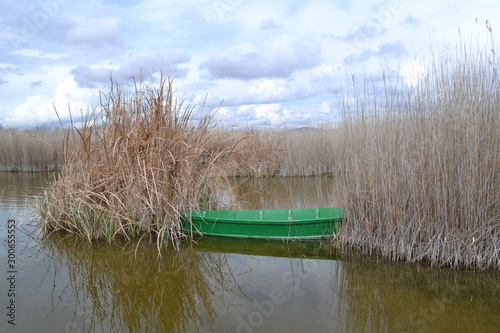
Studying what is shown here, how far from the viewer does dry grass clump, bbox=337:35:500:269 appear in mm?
3729

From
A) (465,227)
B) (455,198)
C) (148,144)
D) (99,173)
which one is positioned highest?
(148,144)

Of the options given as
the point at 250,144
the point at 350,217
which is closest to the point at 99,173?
the point at 350,217

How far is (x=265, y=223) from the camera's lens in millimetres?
4879

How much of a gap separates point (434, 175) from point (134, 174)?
3.44 meters

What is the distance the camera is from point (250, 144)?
38.4 feet

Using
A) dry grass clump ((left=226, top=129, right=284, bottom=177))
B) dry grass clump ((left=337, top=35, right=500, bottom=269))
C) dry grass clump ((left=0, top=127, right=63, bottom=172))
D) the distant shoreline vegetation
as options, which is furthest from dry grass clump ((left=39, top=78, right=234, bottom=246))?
dry grass clump ((left=0, top=127, right=63, bottom=172))

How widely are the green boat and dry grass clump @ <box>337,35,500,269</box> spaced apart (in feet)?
1.65

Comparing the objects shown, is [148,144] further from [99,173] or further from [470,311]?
[470,311]

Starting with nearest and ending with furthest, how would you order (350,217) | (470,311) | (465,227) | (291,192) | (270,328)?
(270,328)
(470,311)
(465,227)
(350,217)
(291,192)

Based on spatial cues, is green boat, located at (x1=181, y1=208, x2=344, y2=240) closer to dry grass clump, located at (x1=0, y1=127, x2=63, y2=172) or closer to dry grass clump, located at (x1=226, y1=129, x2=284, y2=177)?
dry grass clump, located at (x1=226, y1=129, x2=284, y2=177)

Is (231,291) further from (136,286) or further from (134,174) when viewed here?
(134,174)

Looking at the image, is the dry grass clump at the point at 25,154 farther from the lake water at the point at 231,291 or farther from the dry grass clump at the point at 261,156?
the lake water at the point at 231,291

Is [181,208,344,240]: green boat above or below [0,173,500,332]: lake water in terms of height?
above

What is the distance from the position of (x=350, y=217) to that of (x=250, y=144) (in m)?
7.51
